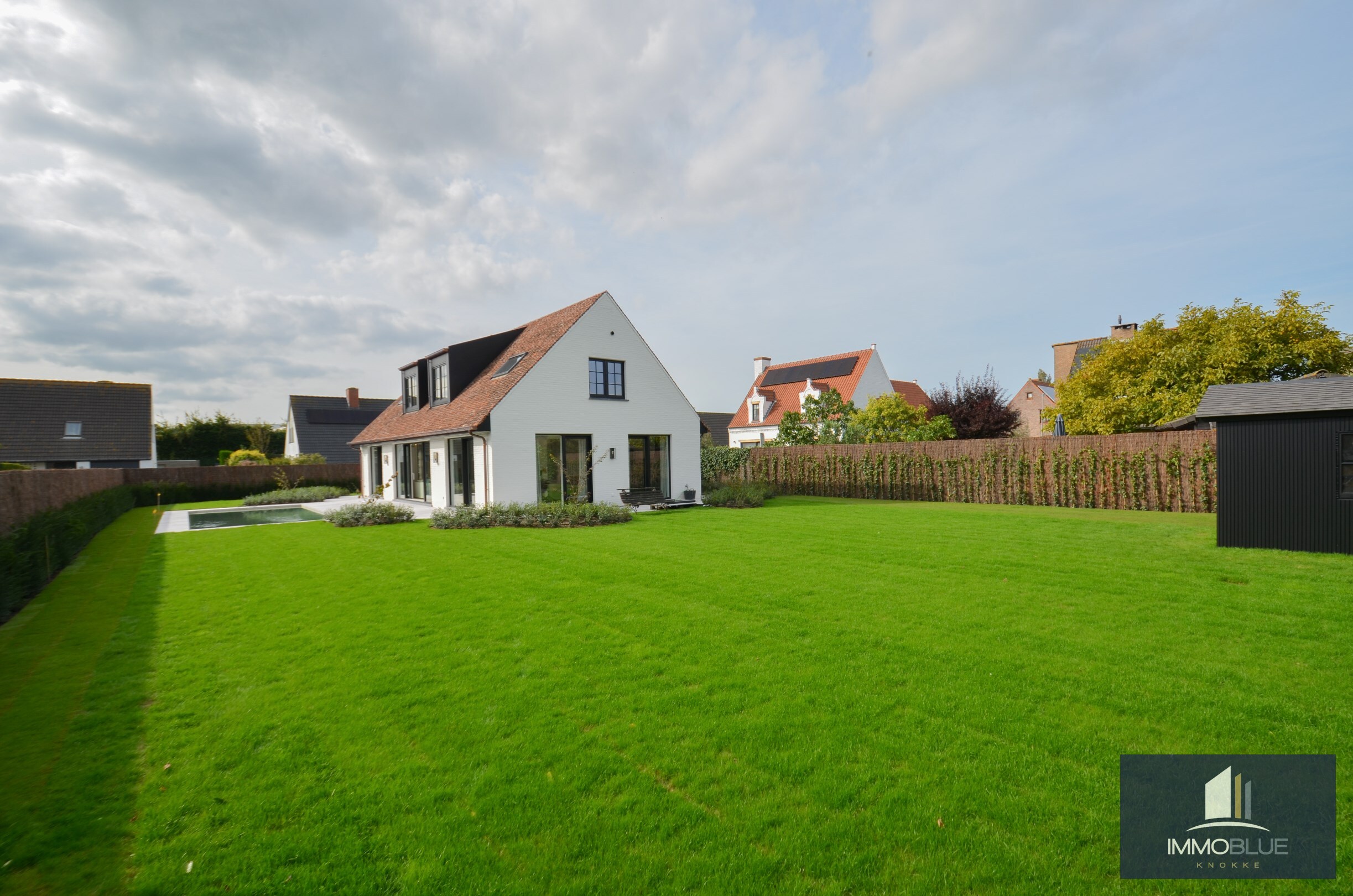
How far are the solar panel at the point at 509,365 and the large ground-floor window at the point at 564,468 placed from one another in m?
2.62

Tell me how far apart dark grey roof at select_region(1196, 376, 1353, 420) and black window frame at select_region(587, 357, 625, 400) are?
13.8 m

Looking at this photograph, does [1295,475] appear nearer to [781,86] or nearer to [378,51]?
[781,86]

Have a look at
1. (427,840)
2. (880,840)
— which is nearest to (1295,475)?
(880,840)

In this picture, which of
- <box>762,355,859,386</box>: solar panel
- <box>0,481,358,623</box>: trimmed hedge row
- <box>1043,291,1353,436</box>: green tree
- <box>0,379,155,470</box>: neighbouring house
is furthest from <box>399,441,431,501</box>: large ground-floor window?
<box>762,355,859,386</box>: solar panel

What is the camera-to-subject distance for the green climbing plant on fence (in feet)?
51.2

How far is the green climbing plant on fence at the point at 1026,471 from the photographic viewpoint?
15.6 metres

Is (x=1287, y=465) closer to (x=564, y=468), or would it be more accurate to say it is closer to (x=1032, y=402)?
(x=564, y=468)

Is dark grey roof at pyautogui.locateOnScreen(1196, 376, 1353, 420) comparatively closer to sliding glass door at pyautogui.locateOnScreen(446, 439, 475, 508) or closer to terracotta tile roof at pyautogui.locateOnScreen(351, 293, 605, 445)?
terracotta tile roof at pyautogui.locateOnScreen(351, 293, 605, 445)

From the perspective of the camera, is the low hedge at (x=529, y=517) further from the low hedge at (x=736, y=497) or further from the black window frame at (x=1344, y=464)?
the black window frame at (x=1344, y=464)

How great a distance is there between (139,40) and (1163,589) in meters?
14.7

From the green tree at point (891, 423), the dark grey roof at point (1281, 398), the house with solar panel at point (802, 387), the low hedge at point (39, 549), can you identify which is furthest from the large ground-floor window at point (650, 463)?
the house with solar panel at point (802, 387)

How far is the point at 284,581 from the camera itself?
8.44 meters

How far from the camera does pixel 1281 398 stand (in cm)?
985

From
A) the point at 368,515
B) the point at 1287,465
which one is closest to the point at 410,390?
the point at 368,515
